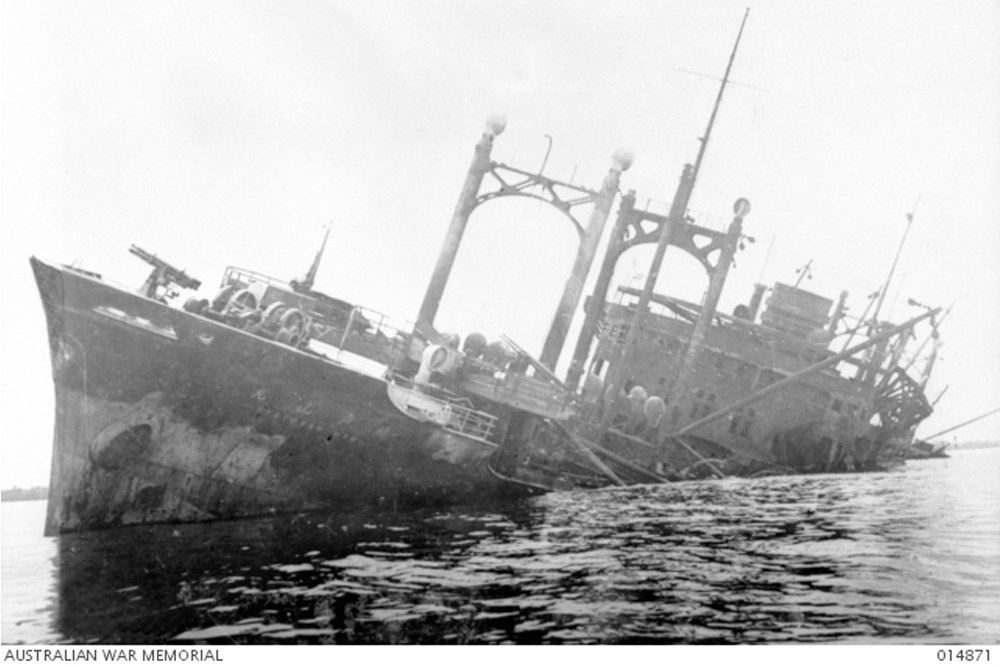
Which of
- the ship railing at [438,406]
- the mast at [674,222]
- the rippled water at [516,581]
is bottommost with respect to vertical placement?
the rippled water at [516,581]

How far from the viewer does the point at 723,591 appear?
8.45m

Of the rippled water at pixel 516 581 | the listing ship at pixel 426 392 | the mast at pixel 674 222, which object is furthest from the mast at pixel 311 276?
the mast at pixel 674 222

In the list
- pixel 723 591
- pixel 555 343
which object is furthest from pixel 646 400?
pixel 723 591

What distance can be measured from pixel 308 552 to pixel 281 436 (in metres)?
2.89

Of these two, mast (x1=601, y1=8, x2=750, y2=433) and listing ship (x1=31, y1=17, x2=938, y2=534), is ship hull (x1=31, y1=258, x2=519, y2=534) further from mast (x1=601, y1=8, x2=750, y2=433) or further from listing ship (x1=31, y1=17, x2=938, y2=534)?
mast (x1=601, y1=8, x2=750, y2=433)

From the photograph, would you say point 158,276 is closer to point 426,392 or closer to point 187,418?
point 187,418

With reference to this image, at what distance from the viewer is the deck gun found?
40.3ft

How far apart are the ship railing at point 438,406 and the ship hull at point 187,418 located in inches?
33.8

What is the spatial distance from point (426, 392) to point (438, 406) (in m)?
0.77

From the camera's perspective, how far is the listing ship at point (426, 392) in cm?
1139

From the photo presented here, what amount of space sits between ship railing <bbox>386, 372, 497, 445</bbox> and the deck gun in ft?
13.2

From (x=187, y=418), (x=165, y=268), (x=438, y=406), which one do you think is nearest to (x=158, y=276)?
(x=165, y=268)

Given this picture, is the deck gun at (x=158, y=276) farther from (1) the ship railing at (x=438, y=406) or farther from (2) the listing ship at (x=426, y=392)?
(1) the ship railing at (x=438, y=406)

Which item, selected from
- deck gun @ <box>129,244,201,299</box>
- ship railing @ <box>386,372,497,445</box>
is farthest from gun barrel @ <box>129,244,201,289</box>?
ship railing @ <box>386,372,497,445</box>
